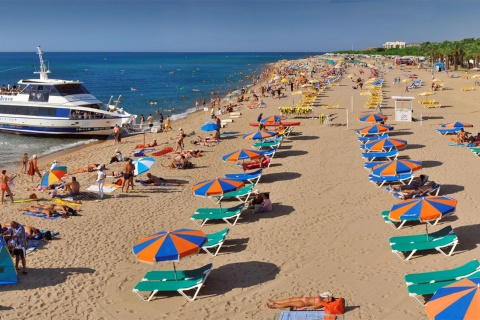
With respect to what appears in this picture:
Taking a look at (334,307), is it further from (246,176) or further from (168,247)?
(246,176)

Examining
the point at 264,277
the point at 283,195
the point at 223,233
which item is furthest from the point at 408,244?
the point at 283,195

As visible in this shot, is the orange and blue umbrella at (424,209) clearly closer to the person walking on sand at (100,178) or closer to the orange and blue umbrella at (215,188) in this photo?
the orange and blue umbrella at (215,188)

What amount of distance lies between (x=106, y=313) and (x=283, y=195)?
776cm

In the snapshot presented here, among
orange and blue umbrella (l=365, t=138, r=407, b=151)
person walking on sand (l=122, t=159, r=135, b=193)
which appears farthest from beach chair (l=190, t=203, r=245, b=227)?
orange and blue umbrella (l=365, t=138, r=407, b=151)

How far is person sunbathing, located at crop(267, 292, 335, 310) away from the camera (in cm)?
848

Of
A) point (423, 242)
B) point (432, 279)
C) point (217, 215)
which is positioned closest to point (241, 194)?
point (217, 215)

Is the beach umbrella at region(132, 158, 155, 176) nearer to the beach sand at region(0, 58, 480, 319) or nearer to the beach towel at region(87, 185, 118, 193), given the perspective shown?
the beach sand at region(0, 58, 480, 319)

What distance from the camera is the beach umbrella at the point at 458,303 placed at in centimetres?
636

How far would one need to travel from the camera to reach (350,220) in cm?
1307

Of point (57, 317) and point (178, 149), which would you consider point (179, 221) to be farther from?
point (178, 149)

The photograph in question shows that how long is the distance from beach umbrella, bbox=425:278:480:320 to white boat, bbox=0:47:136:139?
25.8 m

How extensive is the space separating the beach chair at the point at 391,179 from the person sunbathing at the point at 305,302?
7567 mm

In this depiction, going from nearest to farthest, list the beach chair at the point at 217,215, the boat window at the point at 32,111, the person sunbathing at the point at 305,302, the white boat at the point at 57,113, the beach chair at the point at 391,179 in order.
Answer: the person sunbathing at the point at 305,302 → the beach chair at the point at 217,215 → the beach chair at the point at 391,179 → the white boat at the point at 57,113 → the boat window at the point at 32,111

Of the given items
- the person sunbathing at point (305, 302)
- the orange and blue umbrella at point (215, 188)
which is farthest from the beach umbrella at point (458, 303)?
the orange and blue umbrella at point (215, 188)
